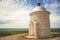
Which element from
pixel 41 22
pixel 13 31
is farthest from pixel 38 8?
pixel 13 31

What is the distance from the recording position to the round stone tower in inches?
130

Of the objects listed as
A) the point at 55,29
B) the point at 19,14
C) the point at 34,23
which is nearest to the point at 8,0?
the point at 19,14

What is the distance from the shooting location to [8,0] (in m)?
3.44

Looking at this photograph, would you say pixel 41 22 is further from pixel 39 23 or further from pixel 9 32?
pixel 9 32

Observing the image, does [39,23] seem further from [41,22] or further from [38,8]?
[38,8]

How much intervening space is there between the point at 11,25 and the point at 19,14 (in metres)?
0.37

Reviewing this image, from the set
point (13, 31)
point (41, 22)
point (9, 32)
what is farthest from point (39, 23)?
point (9, 32)

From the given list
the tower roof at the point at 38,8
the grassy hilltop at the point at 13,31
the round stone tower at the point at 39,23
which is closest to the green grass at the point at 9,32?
the grassy hilltop at the point at 13,31

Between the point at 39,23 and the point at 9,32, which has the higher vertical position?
the point at 39,23

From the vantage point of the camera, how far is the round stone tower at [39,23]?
330 cm

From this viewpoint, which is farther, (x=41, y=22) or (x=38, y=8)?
(x=38, y=8)

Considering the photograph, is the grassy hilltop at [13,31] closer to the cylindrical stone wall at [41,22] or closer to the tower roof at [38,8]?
the cylindrical stone wall at [41,22]

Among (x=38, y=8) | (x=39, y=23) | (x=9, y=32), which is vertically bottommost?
(x=9, y=32)

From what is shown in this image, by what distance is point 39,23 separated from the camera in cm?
337
